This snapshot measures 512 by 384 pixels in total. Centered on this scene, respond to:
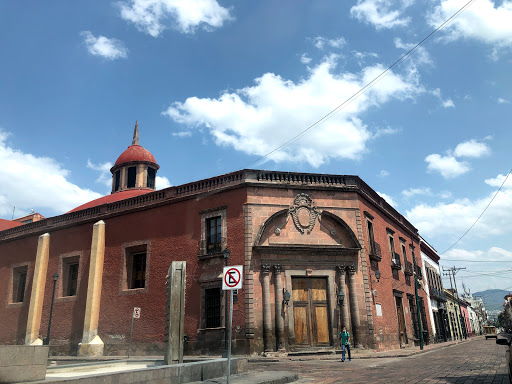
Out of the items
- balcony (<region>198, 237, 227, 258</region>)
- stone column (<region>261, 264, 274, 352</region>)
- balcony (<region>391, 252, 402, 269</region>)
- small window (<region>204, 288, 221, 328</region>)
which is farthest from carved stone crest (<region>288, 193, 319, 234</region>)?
balcony (<region>391, 252, 402, 269</region>)

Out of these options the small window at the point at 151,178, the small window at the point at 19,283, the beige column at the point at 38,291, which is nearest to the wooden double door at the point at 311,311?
the beige column at the point at 38,291

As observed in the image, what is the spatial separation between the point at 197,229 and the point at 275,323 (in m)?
6.10

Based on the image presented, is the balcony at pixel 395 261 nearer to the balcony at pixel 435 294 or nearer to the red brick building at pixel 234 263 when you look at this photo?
the red brick building at pixel 234 263

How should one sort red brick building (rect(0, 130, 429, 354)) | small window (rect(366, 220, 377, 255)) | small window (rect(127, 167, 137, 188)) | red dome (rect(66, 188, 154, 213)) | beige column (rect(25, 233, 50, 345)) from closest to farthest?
red brick building (rect(0, 130, 429, 354))
small window (rect(366, 220, 377, 255))
beige column (rect(25, 233, 50, 345))
red dome (rect(66, 188, 154, 213))
small window (rect(127, 167, 137, 188))

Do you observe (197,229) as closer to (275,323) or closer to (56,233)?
(275,323)

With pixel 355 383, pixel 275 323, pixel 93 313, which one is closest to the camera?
pixel 355 383

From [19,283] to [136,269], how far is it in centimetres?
1049

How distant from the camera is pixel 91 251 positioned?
23094 millimetres

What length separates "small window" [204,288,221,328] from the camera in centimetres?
1858

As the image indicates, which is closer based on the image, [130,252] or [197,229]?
[197,229]

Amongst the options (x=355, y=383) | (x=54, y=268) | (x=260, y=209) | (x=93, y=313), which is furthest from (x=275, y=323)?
(x=54, y=268)

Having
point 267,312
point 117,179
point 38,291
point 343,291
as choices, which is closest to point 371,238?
point 343,291

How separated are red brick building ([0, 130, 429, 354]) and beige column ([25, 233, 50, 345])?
60 millimetres

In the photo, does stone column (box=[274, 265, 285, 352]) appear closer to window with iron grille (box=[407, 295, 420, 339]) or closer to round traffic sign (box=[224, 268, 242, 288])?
round traffic sign (box=[224, 268, 242, 288])
